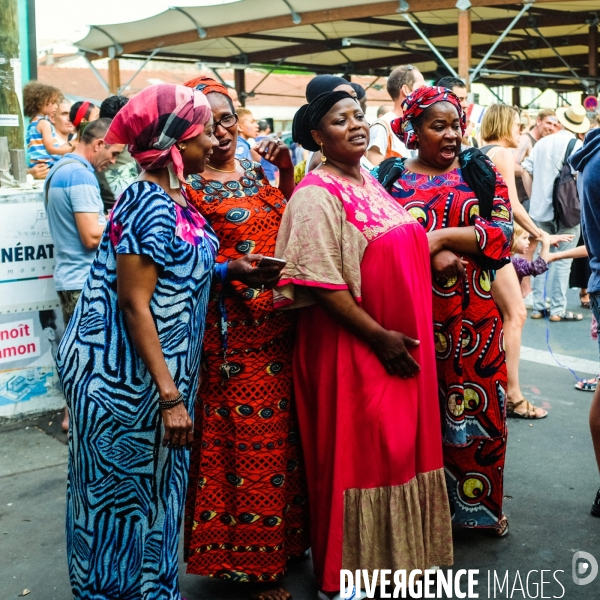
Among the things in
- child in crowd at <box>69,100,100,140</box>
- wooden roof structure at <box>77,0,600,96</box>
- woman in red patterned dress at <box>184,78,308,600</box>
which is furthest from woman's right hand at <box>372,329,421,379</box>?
wooden roof structure at <box>77,0,600,96</box>

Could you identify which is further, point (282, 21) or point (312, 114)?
point (282, 21)

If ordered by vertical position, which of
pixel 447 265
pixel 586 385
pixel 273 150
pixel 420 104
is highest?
pixel 420 104

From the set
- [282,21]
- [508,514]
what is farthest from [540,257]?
[282,21]

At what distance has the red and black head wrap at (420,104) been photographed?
3510 mm

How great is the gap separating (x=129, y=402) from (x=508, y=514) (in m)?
2.23

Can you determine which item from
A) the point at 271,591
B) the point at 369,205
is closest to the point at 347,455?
the point at 271,591

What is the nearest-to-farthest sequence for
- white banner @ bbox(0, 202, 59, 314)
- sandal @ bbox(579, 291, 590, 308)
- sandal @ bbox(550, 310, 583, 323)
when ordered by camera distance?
white banner @ bbox(0, 202, 59, 314), sandal @ bbox(550, 310, 583, 323), sandal @ bbox(579, 291, 590, 308)

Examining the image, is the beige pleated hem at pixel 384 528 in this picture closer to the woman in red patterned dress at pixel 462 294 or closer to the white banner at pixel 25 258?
the woman in red patterned dress at pixel 462 294

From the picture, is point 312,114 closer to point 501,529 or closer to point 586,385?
point 501,529

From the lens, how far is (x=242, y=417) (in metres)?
3.15

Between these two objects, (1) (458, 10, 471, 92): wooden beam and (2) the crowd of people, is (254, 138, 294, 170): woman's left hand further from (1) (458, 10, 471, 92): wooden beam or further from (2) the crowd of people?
(1) (458, 10, 471, 92): wooden beam

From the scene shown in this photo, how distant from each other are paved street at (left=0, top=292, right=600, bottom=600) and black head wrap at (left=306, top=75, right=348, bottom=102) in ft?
6.47

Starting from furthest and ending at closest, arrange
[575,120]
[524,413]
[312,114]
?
[575,120], [524,413], [312,114]

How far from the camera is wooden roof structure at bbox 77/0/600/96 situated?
13.3 meters
